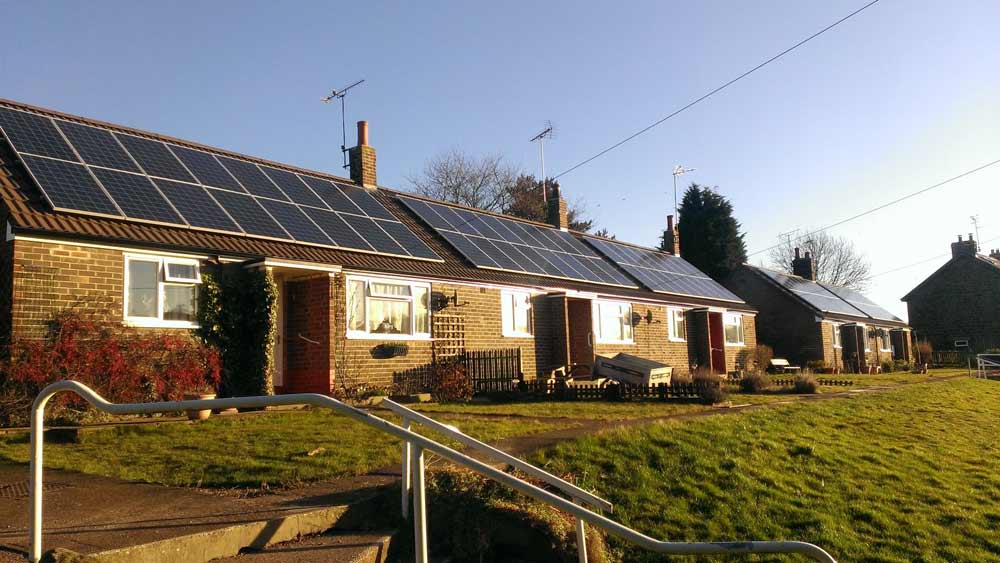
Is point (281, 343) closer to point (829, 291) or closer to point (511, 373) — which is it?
point (511, 373)

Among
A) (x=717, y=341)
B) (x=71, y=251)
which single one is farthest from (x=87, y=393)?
(x=717, y=341)

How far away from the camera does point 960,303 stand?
5191 centimetres

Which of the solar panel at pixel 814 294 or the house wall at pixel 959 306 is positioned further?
the house wall at pixel 959 306

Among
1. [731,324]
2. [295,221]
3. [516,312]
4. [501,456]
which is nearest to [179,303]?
[295,221]

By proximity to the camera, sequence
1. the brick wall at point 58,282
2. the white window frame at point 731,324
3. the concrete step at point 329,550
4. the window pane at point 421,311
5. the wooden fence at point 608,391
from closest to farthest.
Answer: the concrete step at point 329,550
the brick wall at point 58,282
the wooden fence at point 608,391
the window pane at point 421,311
the white window frame at point 731,324

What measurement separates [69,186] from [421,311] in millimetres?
7901

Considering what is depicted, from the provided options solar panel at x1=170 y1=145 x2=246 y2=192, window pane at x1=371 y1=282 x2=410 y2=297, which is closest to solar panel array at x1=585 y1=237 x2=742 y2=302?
window pane at x1=371 y1=282 x2=410 y2=297

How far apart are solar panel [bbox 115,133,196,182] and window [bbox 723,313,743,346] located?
23236mm

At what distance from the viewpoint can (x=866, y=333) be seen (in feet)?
145

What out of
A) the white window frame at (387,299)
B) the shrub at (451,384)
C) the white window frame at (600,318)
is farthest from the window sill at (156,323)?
the white window frame at (600,318)

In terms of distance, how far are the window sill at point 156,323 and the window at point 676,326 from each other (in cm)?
1901

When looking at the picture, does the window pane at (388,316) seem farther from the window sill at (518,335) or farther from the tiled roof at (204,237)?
the window sill at (518,335)

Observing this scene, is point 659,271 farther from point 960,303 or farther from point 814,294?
point 960,303

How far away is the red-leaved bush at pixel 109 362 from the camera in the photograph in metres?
10.8
